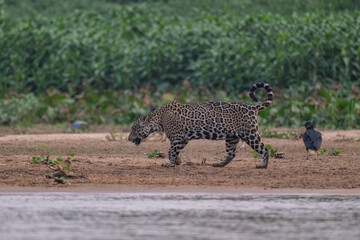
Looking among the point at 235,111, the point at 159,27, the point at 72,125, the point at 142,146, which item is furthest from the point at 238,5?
the point at 235,111

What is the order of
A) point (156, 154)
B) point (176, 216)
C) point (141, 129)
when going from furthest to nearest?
point (156, 154), point (141, 129), point (176, 216)

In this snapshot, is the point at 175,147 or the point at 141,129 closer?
the point at 175,147

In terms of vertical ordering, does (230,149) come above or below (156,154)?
above

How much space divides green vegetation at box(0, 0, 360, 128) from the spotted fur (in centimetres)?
610

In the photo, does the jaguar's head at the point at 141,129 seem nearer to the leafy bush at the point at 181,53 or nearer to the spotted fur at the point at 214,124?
the spotted fur at the point at 214,124

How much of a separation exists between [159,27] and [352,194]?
14.2m

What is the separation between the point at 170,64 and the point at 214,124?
10665 millimetres

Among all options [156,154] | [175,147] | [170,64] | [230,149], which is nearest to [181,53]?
[170,64]

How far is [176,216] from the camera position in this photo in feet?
29.9

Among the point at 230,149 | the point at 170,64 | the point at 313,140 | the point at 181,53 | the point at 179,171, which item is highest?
the point at 181,53

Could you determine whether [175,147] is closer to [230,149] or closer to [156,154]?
[230,149]

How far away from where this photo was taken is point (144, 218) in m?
9.00

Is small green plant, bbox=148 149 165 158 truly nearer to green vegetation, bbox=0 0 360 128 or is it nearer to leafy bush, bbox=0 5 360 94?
green vegetation, bbox=0 0 360 128

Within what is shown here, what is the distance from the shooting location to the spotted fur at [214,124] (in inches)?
463
